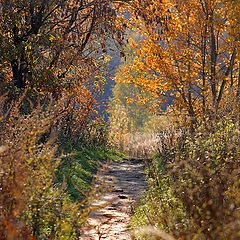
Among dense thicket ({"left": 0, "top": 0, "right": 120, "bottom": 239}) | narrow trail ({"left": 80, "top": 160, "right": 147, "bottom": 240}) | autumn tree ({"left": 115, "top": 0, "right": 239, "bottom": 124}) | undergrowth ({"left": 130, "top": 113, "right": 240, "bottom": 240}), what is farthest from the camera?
autumn tree ({"left": 115, "top": 0, "right": 239, "bottom": 124})

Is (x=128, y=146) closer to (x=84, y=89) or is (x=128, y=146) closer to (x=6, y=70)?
(x=84, y=89)

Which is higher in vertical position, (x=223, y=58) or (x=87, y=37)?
(x=87, y=37)

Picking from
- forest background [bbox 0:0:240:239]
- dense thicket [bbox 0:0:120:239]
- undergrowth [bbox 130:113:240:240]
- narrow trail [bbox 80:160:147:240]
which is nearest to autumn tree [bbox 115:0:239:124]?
forest background [bbox 0:0:240:239]

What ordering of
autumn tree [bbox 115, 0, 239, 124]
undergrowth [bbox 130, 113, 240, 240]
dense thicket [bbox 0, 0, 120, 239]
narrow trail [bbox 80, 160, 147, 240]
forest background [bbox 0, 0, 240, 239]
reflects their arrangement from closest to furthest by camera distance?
dense thicket [bbox 0, 0, 120, 239] → forest background [bbox 0, 0, 240, 239] → undergrowth [bbox 130, 113, 240, 240] → narrow trail [bbox 80, 160, 147, 240] → autumn tree [bbox 115, 0, 239, 124]

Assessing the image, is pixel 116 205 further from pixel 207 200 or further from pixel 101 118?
pixel 101 118

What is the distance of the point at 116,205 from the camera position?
342 inches

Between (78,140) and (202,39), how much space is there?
223 inches

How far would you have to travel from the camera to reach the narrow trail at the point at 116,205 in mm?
6174

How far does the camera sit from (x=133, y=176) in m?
13.1

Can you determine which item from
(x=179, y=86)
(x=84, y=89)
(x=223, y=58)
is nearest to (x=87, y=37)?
(x=84, y=89)

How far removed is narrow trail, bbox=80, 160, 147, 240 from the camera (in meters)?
6.17

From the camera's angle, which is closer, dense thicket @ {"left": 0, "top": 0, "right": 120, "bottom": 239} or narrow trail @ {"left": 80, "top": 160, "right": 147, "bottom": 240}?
dense thicket @ {"left": 0, "top": 0, "right": 120, "bottom": 239}

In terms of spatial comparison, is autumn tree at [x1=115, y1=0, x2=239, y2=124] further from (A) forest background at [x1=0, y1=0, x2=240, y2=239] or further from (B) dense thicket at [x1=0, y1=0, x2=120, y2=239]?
(B) dense thicket at [x1=0, y1=0, x2=120, y2=239]

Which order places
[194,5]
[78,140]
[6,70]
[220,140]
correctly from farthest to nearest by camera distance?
[78,140]
[194,5]
[6,70]
[220,140]
